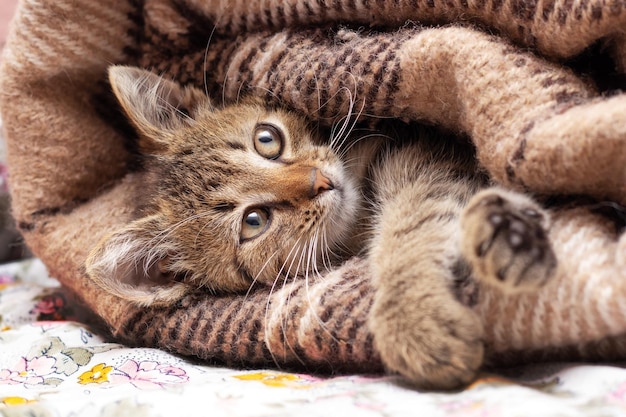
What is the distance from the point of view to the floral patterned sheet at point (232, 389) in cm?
70

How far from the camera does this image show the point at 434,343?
787 mm

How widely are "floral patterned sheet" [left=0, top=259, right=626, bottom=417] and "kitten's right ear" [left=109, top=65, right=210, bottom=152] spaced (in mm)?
500

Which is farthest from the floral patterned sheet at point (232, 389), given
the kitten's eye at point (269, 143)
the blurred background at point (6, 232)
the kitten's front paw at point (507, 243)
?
the blurred background at point (6, 232)

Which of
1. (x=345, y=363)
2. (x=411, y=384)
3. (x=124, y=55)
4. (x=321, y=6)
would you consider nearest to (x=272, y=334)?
(x=345, y=363)

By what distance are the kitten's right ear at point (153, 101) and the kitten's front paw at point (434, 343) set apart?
30.2 inches

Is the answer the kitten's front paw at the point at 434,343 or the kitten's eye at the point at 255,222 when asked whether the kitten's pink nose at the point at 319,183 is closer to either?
the kitten's eye at the point at 255,222

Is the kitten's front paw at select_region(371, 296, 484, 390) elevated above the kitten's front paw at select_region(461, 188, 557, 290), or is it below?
below

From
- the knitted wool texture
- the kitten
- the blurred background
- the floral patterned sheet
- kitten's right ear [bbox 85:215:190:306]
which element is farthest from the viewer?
the blurred background

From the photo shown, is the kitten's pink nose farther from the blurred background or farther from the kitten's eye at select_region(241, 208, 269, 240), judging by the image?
the blurred background

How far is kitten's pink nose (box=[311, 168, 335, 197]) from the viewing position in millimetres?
1161

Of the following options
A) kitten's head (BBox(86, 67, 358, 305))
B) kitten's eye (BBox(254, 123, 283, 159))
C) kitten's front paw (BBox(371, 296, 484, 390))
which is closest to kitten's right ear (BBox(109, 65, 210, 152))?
kitten's head (BBox(86, 67, 358, 305))

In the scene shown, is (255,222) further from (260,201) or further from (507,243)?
(507,243)

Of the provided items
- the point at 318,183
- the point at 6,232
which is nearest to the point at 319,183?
the point at 318,183

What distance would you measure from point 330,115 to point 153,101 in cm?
45
